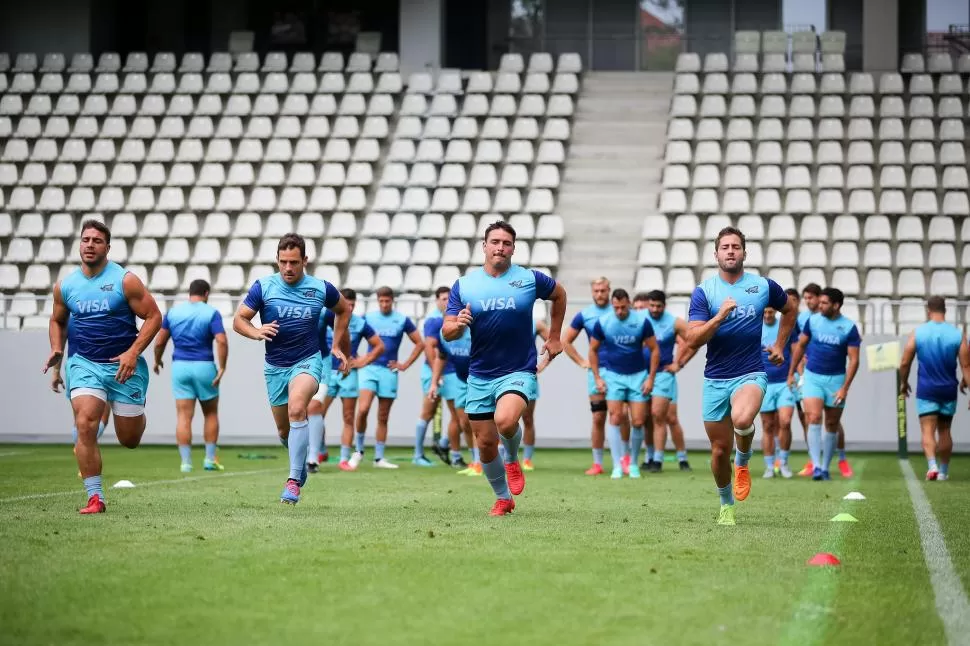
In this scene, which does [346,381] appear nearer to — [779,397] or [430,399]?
[430,399]

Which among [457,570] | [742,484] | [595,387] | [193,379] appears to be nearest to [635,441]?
[595,387]

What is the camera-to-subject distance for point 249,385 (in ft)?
79.0

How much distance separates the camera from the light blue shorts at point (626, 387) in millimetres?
16750

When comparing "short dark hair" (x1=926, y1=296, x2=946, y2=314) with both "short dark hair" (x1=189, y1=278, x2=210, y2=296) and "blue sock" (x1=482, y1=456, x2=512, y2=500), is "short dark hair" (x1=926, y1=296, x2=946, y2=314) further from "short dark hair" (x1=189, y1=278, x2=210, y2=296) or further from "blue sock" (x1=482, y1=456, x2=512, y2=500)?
"short dark hair" (x1=189, y1=278, x2=210, y2=296)

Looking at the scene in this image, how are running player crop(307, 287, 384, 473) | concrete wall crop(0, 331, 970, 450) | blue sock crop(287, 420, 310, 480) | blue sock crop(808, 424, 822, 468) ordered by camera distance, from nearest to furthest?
blue sock crop(287, 420, 310, 480)
running player crop(307, 287, 384, 473)
blue sock crop(808, 424, 822, 468)
concrete wall crop(0, 331, 970, 450)

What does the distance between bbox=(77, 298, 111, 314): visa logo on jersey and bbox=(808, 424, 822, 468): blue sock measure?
9513 mm

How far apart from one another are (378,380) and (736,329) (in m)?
9.07

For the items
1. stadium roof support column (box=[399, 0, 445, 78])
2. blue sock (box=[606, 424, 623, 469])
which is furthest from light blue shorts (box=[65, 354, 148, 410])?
stadium roof support column (box=[399, 0, 445, 78])

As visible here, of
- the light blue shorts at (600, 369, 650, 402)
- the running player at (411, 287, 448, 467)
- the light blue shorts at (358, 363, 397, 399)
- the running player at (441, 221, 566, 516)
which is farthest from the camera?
the light blue shorts at (358, 363, 397, 399)

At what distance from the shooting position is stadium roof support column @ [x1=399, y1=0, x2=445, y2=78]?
107 ft

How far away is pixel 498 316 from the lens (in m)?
10.5

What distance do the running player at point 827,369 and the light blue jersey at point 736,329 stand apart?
20.8 ft

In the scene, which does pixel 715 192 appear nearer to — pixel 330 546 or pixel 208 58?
pixel 208 58

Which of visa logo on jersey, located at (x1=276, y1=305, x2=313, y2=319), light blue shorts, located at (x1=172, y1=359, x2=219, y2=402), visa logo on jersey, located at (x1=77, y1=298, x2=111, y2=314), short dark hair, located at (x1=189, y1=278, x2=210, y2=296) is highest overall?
short dark hair, located at (x1=189, y1=278, x2=210, y2=296)
